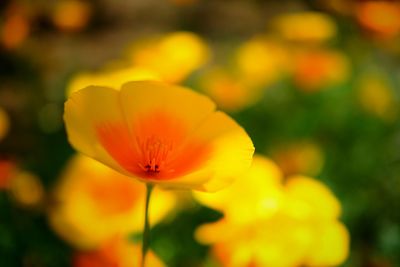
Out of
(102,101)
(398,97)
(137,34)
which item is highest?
(102,101)

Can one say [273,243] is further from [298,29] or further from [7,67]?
[7,67]

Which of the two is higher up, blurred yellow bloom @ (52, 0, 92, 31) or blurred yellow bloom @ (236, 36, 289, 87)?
blurred yellow bloom @ (236, 36, 289, 87)

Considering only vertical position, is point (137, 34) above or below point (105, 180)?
below

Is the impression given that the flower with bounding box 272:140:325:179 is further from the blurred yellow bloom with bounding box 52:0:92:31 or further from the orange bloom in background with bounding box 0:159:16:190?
the blurred yellow bloom with bounding box 52:0:92:31

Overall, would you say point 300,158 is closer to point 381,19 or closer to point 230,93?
point 230,93

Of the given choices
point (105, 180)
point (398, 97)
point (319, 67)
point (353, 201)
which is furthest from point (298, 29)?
point (105, 180)

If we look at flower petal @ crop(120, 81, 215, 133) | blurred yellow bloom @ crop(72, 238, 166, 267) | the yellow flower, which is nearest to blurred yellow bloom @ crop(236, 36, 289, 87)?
the yellow flower

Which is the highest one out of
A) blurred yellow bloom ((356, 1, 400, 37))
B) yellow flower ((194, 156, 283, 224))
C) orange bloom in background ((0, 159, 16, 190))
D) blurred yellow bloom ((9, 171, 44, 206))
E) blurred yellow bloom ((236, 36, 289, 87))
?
yellow flower ((194, 156, 283, 224))

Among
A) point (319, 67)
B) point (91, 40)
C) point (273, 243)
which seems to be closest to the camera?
point (273, 243)
